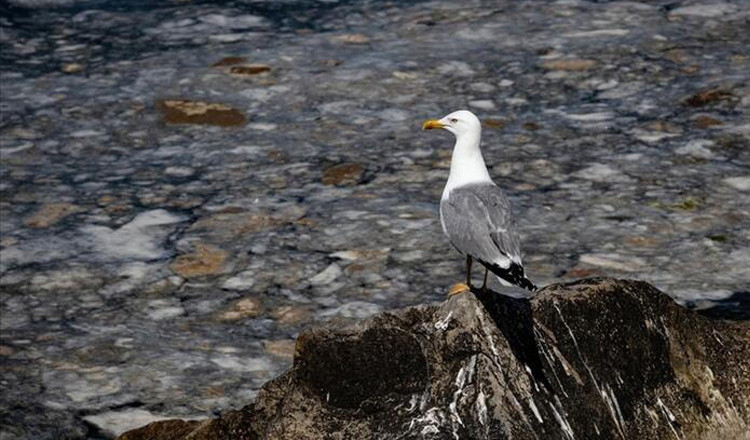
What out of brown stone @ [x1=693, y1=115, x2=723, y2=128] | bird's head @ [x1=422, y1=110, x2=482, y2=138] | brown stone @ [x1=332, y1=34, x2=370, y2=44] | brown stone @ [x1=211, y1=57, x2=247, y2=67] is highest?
bird's head @ [x1=422, y1=110, x2=482, y2=138]

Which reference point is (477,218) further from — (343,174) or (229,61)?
(229,61)

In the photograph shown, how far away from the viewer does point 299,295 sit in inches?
221

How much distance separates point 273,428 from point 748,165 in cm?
399

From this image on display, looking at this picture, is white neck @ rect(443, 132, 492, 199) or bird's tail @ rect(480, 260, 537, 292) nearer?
bird's tail @ rect(480, 260, 537, 292)

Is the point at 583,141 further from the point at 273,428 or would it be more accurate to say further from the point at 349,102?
the point at 273,428

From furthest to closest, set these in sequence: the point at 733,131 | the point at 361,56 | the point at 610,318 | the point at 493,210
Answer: the point at 361,56, the point at 733,131, the point at 493,210, the point at 610,318

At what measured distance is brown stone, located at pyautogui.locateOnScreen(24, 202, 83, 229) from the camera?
255 inches

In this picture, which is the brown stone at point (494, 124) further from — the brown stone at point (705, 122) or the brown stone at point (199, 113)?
the brown stone at point (199, 113)

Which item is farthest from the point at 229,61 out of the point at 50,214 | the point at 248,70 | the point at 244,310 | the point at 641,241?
the point at 641,241

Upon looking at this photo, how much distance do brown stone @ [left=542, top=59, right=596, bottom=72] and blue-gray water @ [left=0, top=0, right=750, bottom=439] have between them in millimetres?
29

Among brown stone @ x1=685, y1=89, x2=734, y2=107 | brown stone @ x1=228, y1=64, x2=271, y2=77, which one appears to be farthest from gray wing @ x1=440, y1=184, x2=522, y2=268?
brown stone @ x1=228, y1=64, x2=271, y2=77

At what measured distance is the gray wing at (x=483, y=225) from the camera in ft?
14.1

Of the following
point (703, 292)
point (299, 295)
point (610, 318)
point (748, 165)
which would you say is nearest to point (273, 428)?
point (610, 318)

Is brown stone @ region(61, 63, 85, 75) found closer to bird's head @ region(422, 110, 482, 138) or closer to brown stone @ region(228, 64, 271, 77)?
brown stone @ region(228, 64, 271, 77)
